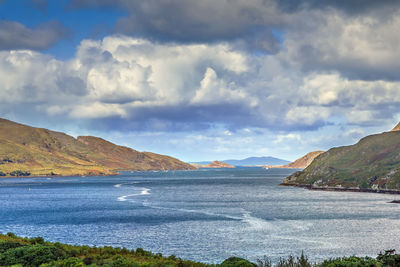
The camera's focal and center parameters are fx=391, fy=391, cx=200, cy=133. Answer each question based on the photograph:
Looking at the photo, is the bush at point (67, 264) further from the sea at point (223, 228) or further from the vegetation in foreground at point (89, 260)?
the sea at point (223, 228)

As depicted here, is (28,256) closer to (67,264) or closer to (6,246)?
(6,246)

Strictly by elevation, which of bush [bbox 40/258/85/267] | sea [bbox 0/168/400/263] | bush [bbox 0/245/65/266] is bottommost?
sea [bbox 0/168/400/263]


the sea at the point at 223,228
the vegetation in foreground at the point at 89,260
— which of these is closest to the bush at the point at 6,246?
the vegetation in foreground at the point at 89,260

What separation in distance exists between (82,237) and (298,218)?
176ft

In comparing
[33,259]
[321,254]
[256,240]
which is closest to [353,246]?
[321,254]

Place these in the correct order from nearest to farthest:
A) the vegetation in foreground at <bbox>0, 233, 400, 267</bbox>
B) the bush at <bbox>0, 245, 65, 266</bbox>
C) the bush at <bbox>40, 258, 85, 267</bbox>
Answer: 1. the bush at <bbox>40, 258, 85, 267</bbox>
2. the vegetation in foreground at <bbox>0, 233, 400, 267</bbox>
3. the bush at <bbox>0, 245, 65, 266</bbox>

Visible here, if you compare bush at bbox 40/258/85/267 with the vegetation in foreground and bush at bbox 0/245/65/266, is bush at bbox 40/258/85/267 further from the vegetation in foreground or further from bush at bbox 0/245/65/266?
bush at bbox 0/245/65/266

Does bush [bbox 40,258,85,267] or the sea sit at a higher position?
bush [bbox 40,258,85,267]

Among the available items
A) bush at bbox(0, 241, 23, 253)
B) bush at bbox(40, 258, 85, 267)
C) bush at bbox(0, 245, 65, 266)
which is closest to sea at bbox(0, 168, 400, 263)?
bush at bbox(0, 241, 23, 253)

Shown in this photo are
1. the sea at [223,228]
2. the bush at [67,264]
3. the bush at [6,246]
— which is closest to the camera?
the bush at [67,264]

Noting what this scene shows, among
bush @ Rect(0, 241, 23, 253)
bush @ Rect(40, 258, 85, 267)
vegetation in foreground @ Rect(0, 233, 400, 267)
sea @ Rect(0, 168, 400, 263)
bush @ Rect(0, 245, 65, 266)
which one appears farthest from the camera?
sea @ Rect(0, 168, 400, 263)

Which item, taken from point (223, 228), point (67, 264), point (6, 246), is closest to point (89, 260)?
point (67, 264)

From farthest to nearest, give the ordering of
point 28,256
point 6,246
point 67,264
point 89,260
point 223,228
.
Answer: point 223,228 → point 6,246 → point 89,260 → point 28,256 → point 67,264

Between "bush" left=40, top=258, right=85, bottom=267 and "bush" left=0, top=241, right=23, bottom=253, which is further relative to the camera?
"bush" left=0, top=241, right=23, bottom=253
